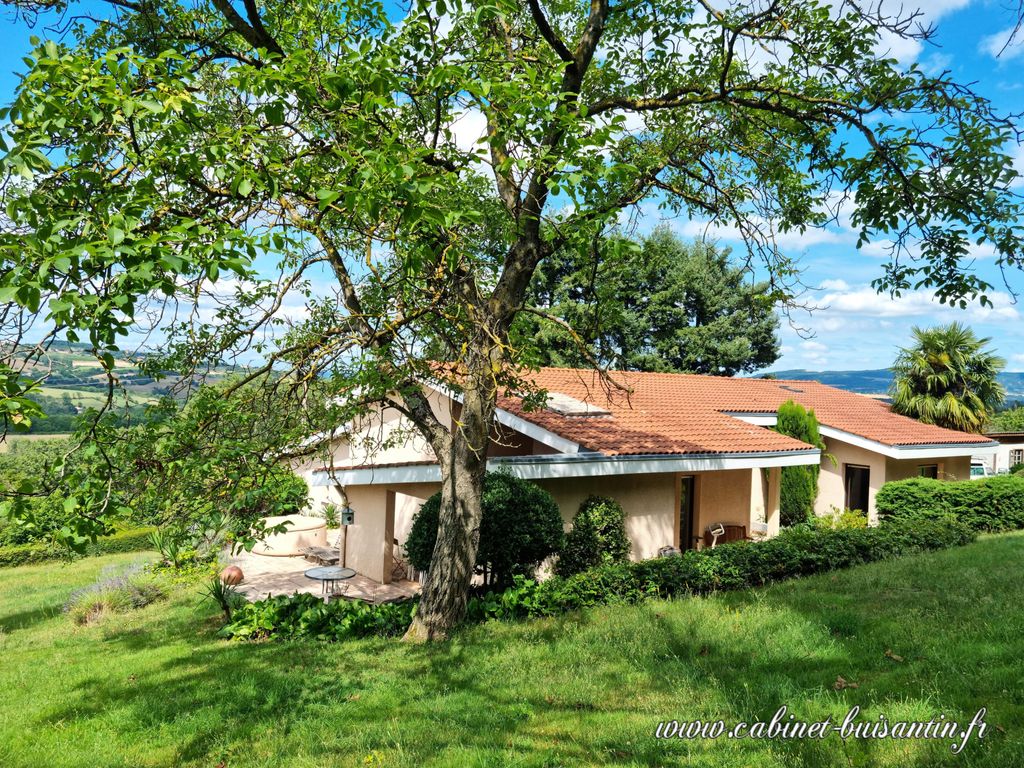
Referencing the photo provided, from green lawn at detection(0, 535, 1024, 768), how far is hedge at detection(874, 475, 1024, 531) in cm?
792

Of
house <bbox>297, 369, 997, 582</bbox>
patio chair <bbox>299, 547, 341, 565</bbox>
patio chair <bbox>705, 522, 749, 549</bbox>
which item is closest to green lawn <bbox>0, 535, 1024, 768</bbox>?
house <bbox>297, 369, 997, 582</bbox>

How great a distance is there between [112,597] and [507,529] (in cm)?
990

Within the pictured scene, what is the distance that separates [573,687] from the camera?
635cm

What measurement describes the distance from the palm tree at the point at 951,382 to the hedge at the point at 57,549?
30155 mm

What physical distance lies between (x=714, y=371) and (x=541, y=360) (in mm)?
31163

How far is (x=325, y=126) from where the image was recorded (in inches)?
270

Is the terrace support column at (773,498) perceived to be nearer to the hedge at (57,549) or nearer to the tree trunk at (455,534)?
the tree trunk at (455,534)

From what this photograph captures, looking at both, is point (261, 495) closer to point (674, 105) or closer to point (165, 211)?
point (165, 211)

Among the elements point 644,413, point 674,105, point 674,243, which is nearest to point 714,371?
point 674,243

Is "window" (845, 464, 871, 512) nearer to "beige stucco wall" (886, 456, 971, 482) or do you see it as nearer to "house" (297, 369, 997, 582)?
"house" (297, 369, 997, 582)

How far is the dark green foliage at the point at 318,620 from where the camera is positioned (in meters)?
9.90

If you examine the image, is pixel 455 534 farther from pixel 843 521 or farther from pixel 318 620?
pixel 843 521

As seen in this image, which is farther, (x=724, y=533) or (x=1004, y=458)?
(x=1004, y=458)

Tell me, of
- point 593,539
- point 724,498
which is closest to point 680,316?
point 724,498
